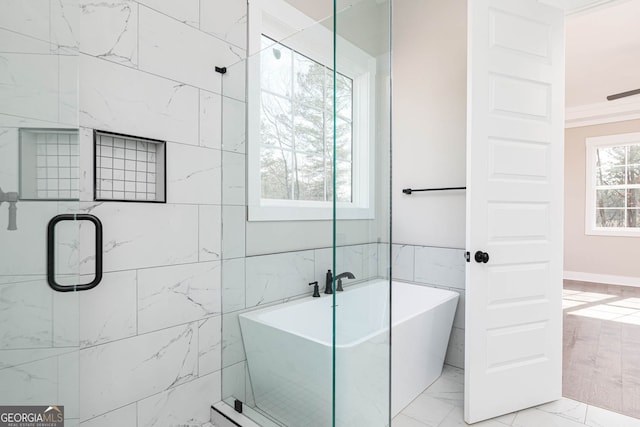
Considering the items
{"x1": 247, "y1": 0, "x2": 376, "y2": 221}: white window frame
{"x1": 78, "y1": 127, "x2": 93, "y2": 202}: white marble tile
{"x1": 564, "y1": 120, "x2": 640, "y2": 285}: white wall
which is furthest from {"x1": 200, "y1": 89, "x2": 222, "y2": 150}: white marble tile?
{"x1": 564, "y1": 120, "x2": 640, "y2": 285}: white wall

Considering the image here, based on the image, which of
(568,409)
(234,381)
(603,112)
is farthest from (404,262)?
(603,112)

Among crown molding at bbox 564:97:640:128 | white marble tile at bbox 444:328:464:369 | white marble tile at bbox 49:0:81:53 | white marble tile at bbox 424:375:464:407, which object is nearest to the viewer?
white marble tile at bbox 49:0:81:53

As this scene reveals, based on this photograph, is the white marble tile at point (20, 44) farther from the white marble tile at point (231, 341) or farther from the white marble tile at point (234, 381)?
the white marble tile at point (234, 381)

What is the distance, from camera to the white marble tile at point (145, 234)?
136 centimetres

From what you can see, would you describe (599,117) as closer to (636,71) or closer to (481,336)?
(636,71)

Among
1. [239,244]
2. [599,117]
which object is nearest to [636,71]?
[599,117]

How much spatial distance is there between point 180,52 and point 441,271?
2214 mm

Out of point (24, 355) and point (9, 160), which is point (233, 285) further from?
point (9, 160)

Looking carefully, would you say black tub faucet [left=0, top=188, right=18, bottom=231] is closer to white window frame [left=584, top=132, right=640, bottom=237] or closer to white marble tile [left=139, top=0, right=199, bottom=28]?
white marble tile [left=139, top=0, right=199, bottom=28]

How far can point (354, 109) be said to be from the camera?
1203 millimetres

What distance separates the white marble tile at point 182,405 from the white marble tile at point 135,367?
42mm

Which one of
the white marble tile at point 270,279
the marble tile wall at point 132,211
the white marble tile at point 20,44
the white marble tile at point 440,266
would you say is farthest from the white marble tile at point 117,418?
the white marble tile at point 440,266

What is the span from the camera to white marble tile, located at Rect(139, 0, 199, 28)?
1.50 metres

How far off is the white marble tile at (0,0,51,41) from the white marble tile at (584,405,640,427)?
2.97 m
